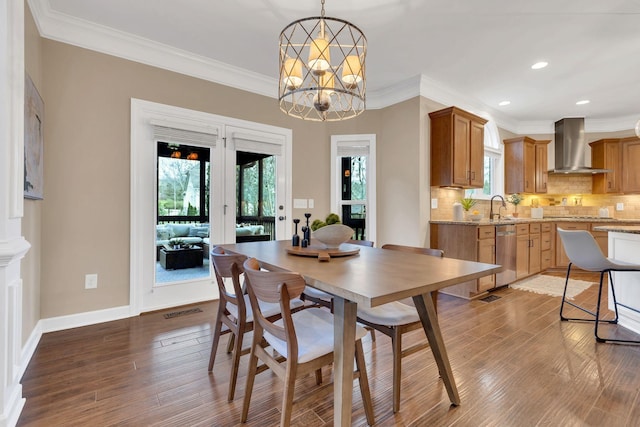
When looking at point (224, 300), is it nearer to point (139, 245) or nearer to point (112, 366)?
point (112, 366)

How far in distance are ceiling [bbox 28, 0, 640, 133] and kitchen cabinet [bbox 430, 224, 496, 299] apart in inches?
70.8

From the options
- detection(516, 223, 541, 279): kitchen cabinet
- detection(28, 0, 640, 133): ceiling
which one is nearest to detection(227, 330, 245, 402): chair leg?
detection(28, 0, 640, 133): ceiling

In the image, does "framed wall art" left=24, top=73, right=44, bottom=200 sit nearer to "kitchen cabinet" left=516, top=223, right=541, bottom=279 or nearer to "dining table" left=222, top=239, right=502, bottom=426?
"dining table" left=222, top=239, right=502, bottom=426

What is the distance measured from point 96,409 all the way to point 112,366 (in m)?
0.48

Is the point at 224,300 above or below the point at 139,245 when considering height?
below

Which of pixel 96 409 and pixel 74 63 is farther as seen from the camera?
pixel 74 63

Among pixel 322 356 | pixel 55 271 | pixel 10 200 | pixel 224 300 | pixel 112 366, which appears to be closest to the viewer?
pixel 322 356

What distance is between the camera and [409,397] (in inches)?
68.1

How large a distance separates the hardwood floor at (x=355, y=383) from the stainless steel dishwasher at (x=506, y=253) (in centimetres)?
124

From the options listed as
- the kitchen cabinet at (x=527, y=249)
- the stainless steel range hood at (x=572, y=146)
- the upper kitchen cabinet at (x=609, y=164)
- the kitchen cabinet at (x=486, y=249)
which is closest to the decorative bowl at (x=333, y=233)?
the kitchen cabinet at (x=486, y=249)

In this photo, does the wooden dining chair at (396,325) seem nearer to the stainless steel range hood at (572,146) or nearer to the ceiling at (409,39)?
the ceiling at (409,39)

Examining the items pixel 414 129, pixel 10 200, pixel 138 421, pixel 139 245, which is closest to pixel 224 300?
pixel 138 421

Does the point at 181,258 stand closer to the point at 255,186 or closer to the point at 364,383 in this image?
the point at 255,186

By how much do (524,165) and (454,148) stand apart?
220cm
